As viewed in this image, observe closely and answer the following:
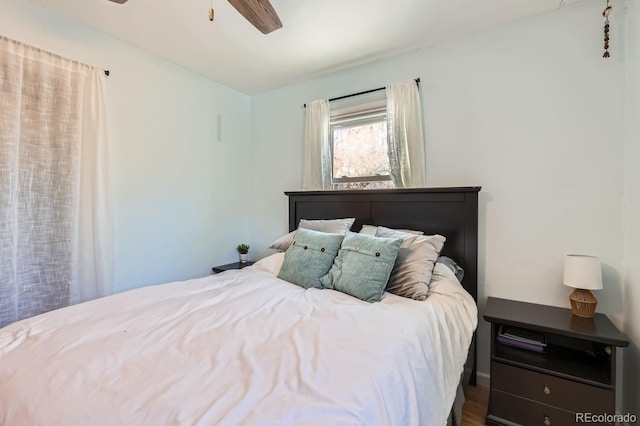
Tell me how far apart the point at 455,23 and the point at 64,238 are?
303 cm

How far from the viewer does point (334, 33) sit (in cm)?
212

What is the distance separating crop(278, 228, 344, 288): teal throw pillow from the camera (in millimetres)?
1910

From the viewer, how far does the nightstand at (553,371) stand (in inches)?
55.8

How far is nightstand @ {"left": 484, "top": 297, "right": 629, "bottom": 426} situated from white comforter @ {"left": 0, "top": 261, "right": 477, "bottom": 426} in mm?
324

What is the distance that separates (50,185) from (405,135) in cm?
251

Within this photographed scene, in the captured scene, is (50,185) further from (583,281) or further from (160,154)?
(583,281)

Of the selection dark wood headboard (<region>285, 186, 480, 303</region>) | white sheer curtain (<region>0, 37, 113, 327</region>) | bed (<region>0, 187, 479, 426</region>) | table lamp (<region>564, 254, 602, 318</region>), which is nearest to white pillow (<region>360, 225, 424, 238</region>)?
dark wood headboard (<region>285, 186, 480, 303</region>)

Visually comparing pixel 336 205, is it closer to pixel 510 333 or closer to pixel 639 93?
pixel 510 333

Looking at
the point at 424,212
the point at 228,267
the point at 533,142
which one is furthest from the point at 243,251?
the point at 533,142

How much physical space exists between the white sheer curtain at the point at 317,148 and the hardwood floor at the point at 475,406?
6.33ft

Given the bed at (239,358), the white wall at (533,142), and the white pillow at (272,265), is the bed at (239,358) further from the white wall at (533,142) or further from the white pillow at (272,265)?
the white wall at (533,142)

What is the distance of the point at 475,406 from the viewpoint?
1.83 meters

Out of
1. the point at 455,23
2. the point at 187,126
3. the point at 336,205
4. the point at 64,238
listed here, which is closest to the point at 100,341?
the point at 64,238

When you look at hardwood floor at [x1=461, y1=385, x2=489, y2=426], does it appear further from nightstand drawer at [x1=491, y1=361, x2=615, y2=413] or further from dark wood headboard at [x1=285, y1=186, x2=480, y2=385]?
nightstand drawer at [x1=491, y1=361, x2=615, y2=413]
